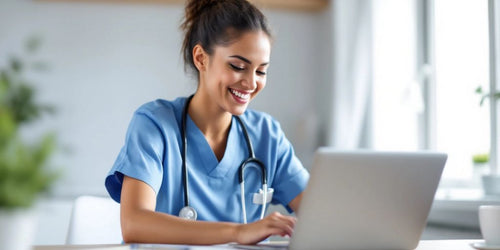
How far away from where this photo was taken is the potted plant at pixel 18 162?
53cm

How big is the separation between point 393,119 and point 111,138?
5.22ft

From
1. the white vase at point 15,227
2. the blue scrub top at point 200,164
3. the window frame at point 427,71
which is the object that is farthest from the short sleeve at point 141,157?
the window frame at point 427,71

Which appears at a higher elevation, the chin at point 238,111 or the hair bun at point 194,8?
the hair bun at point 194,8

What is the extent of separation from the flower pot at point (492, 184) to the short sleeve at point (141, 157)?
1253mm

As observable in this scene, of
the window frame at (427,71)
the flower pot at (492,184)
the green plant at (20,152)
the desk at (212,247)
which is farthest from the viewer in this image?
the window frame at (427,71)

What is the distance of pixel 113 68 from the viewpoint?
11.8 feet

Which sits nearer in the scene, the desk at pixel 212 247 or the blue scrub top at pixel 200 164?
the desk at pixel 212 247

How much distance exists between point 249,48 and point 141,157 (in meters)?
0.38

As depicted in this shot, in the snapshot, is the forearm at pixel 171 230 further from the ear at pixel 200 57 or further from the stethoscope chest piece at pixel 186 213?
the ear at pixel 200 57

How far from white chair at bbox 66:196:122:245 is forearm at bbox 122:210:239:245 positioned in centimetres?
24

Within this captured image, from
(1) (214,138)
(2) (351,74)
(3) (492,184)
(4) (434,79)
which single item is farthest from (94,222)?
(4) (434,79)

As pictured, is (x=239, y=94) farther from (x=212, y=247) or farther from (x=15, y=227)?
(x=15, y=227)

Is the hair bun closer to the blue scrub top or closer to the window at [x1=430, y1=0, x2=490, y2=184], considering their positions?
the blue scrub top

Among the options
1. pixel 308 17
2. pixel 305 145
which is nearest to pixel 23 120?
pixel 305 145
